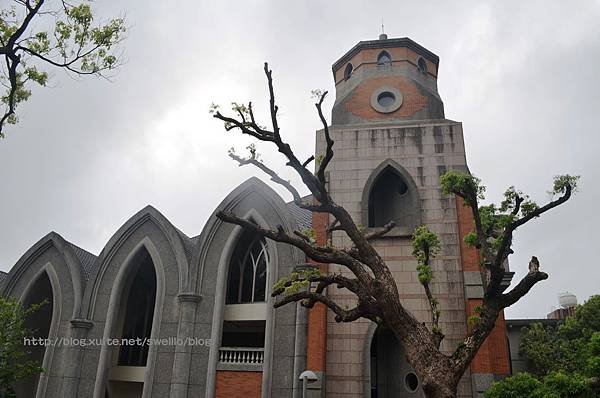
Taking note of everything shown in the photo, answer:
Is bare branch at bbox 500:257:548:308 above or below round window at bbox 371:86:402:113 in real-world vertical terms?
below

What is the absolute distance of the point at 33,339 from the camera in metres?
20.8

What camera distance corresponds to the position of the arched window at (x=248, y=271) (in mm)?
18453

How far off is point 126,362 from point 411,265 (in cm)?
Result: 1189

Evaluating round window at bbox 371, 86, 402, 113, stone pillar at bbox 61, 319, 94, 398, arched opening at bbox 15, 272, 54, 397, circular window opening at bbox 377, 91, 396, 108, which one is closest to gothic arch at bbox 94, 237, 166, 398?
stone pillar at bbox 61, 319, 94, 398

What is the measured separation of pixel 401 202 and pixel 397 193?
0.47 metres

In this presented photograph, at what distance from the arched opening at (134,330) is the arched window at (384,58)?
12.1m

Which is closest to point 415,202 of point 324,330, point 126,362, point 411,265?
point 411,265

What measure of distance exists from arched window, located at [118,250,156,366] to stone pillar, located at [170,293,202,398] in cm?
344

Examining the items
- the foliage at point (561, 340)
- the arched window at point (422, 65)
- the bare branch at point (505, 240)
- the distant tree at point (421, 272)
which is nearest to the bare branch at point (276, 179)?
the distant tree at point (421, 272)

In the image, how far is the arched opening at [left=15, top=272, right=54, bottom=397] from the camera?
2056cm

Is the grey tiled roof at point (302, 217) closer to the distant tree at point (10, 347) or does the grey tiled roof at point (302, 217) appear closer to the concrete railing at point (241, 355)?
the concrete railing at point (241, 355)

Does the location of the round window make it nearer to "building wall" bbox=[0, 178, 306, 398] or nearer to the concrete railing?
"building wall" bbox=[0, 178, 306, 398]

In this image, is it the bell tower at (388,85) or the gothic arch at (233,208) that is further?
the bell tower at (388,85)

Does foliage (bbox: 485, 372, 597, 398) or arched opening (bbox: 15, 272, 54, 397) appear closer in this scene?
foliage (bbox: 485, 372, 597, 398)
